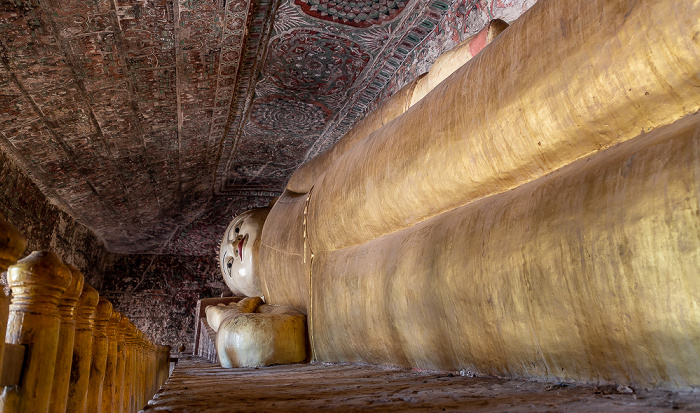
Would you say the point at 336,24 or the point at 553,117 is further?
the point at 336,24

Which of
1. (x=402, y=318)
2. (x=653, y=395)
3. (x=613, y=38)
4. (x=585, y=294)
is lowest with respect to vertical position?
(x=653, y=395)

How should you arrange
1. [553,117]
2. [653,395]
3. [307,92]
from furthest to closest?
1. [307,92]
2. [553,117]
3. [653,395]

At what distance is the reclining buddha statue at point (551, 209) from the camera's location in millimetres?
958

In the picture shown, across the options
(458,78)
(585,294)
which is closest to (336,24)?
(458,78)

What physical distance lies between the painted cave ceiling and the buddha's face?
110cm

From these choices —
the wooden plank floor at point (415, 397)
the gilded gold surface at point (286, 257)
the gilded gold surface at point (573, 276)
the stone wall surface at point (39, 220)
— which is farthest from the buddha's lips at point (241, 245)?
the wooden plank floor at point (415, 397)

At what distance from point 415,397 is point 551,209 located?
537 millimetres

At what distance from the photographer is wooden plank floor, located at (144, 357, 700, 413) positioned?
0.90 m

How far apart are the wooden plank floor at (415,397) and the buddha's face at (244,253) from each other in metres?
2.76

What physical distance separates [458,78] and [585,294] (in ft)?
2.98

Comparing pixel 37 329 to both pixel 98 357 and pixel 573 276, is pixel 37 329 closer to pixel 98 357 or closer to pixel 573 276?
pixel 98 357

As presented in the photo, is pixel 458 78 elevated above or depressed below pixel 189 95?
below

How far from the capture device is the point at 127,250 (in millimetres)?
8852

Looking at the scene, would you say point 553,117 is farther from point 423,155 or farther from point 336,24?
point 336,24
